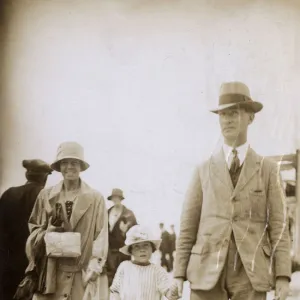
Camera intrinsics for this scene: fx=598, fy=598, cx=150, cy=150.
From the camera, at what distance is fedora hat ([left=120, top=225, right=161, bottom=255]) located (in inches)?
90.1

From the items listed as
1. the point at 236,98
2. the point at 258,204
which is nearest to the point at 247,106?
the point at 236,98

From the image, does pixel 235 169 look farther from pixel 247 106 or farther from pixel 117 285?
pixel 117 285

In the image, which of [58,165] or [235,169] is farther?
[58,165]

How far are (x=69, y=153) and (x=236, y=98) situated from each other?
2.26ft

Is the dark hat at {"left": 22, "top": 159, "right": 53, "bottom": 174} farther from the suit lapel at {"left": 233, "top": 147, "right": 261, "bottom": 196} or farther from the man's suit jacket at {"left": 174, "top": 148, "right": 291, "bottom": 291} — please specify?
the suit lapel at {"left": 233, "top": 147, "right": 261, "bottom": 196}

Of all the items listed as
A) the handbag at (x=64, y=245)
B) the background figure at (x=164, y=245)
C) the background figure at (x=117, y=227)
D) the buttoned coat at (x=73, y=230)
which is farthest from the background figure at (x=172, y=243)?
the handbag at (x=64, y=245)

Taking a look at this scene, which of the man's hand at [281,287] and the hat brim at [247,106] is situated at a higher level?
the hat brim at [247,106]

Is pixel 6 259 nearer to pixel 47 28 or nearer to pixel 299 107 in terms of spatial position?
pixel 47 28

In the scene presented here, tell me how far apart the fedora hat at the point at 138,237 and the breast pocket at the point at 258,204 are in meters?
0.38

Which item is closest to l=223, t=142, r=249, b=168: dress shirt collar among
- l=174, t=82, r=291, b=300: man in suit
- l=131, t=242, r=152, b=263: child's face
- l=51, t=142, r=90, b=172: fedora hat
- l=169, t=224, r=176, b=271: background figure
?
l=174, t=82, r=291, b=300: man in suit

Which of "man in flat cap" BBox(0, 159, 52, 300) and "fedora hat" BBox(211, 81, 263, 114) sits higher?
"fedora hat" BBox(211, 81, 263, 114)

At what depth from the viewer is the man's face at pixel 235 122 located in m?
2.29

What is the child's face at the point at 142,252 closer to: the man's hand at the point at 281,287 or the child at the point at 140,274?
the child at the point at 140,274

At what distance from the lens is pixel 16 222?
Result: 238cm
